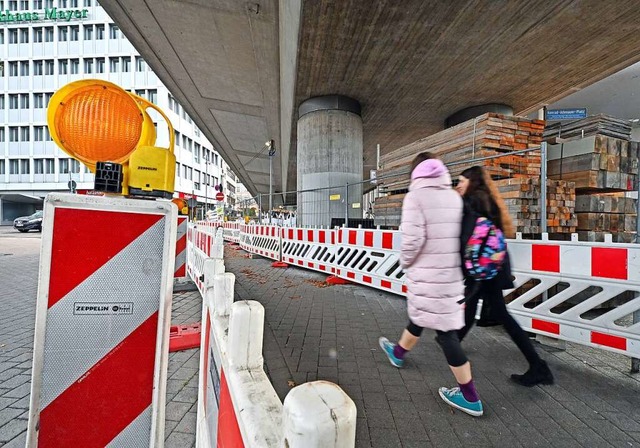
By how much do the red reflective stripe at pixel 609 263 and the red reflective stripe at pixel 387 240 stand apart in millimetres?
2912

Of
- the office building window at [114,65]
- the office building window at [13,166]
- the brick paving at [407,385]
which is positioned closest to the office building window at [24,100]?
the office building window at [13,166]

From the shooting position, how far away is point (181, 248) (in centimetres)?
598

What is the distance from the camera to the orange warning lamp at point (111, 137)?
64.9 inches

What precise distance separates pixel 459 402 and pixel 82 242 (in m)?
2.57

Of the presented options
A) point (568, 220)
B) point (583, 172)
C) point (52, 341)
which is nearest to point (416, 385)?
point (52, 341)

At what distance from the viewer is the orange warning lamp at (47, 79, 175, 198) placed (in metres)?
1.65

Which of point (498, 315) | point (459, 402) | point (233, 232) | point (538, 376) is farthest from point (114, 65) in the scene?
point (538, 376)

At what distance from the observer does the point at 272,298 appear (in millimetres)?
5602

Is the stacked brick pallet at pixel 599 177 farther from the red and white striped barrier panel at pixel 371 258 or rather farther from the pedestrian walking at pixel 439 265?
the pedestrian walking at pixel 439 265

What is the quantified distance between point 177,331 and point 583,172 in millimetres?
6106

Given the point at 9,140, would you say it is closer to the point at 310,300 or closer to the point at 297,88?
the point at 297,88

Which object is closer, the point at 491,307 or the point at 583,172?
the point at 491,307

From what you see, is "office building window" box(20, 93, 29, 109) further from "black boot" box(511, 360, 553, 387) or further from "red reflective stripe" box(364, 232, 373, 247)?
"black boot" box(511, 360, 553, 387)

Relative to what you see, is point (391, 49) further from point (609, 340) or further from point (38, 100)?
point (38, 100)
